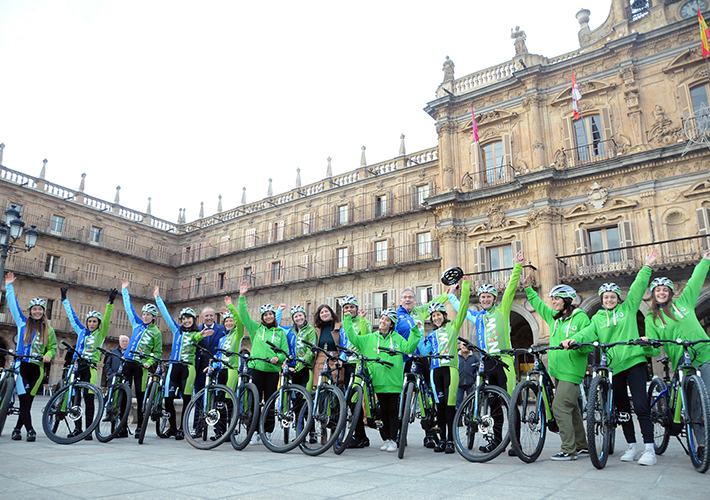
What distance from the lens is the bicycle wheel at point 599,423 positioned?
4.59 m

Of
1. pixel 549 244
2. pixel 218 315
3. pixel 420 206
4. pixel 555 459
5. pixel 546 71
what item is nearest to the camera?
pixel 555 459

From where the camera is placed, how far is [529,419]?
17.0 ft

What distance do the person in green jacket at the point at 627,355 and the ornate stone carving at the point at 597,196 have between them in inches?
605

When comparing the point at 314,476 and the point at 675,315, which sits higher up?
the point at 675,315

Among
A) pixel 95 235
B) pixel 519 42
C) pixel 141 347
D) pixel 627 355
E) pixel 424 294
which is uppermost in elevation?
pixel 519 42

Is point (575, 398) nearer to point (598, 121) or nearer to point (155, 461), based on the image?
point (155, 461)

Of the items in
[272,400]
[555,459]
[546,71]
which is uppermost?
[546,71]

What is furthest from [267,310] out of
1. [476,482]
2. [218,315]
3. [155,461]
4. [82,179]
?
[82,179]

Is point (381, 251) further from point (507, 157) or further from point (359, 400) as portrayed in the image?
point (359, 400)

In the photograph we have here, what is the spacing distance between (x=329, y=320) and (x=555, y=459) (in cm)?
316

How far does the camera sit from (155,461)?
4.93 m

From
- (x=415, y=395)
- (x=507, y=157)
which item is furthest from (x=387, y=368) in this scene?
(x=507, y=157)

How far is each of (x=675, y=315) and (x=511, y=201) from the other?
1691 centimetres

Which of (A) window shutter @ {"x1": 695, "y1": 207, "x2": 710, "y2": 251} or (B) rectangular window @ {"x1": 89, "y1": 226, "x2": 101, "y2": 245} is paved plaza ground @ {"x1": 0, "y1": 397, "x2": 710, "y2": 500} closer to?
(A) window shutter @ {"x1": 695, "y1": 207, "x2": 710, "y2": 251}
